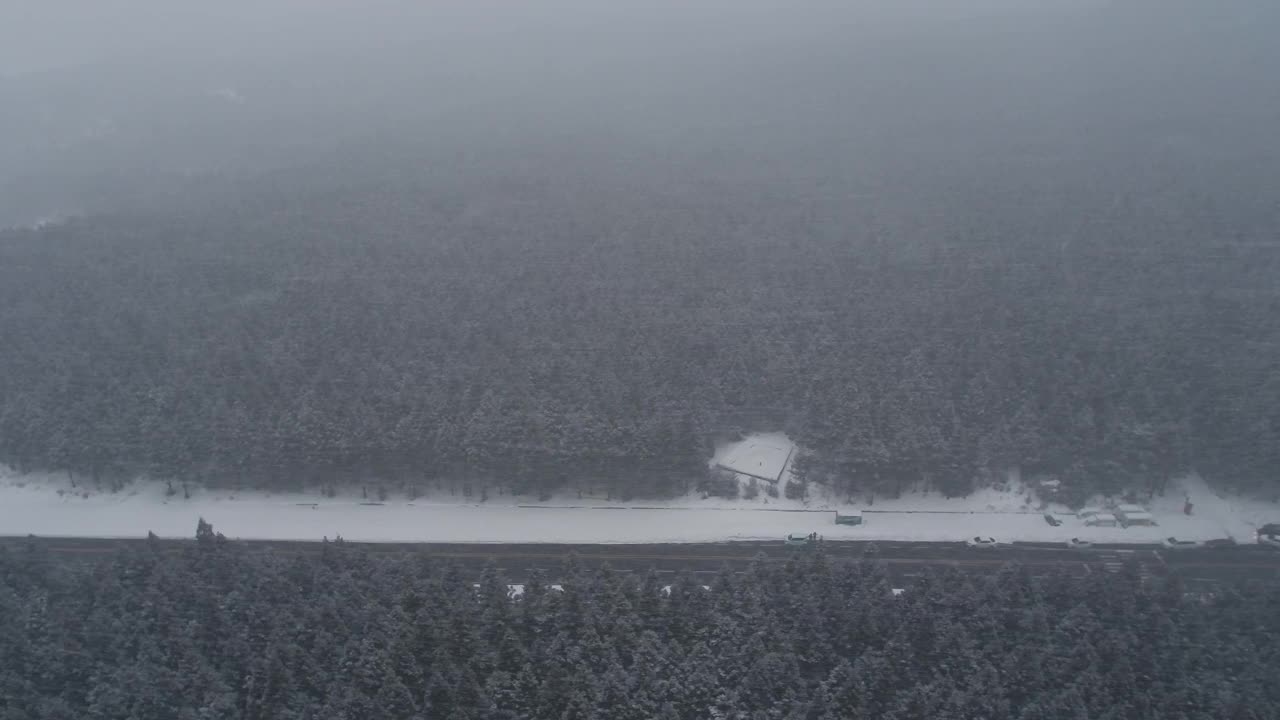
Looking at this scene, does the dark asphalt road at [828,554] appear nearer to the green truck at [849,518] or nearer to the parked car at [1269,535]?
the parked car at [1269,535]

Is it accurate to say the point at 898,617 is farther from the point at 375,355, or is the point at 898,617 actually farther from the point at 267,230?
the point at 267,230

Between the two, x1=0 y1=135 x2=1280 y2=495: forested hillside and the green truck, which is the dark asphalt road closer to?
the green truck

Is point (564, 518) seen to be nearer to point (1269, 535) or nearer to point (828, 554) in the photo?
point (828, 554)

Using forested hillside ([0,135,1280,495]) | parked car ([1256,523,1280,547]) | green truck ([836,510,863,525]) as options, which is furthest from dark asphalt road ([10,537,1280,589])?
forested hillside ([0,135,1280,495])

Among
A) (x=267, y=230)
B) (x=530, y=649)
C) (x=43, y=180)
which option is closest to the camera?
(x=530, y=649)

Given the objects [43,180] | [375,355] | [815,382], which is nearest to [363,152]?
[43,180]

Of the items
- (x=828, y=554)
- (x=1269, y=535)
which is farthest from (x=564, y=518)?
(x=1269, y=535)

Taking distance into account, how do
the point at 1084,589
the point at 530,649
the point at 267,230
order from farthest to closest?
1. the point at 267,230
2. the point at 1084,589
3. the point at 530,649
